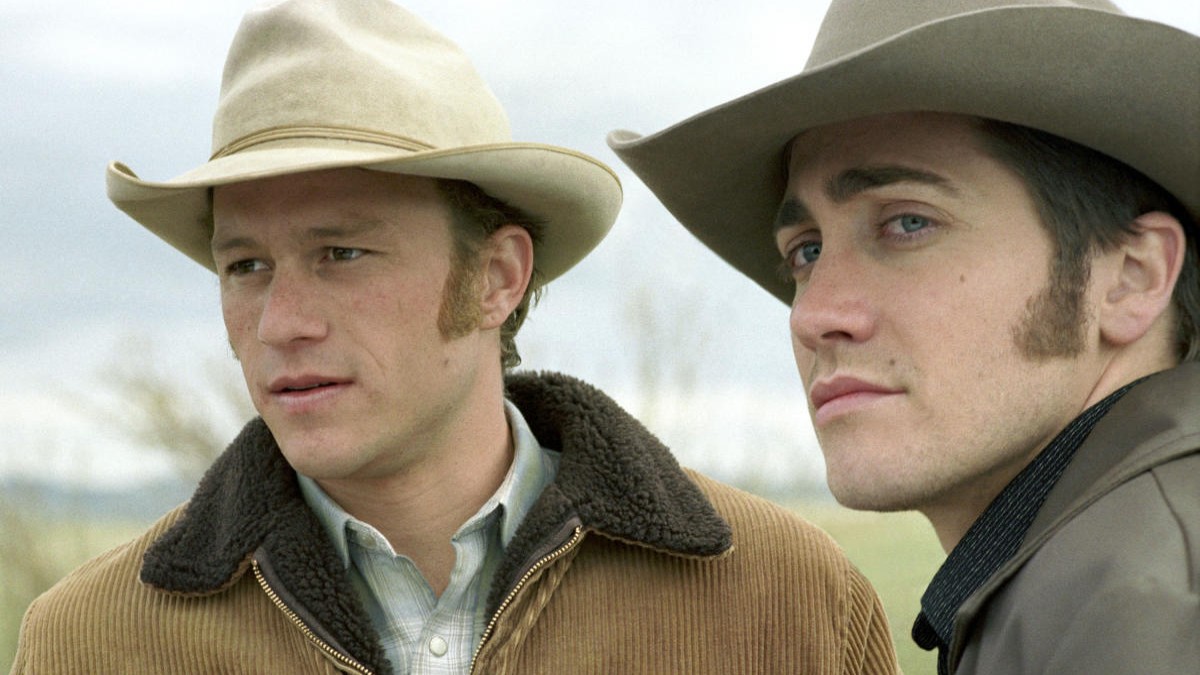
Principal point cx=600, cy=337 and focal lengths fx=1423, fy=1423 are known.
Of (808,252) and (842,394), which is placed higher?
(808,252)

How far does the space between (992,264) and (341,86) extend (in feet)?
5.26

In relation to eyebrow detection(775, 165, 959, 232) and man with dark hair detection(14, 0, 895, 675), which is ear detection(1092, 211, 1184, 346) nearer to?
eyebrow detection(775, 165, 959, 232)

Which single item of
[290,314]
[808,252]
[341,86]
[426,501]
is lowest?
[426,501]

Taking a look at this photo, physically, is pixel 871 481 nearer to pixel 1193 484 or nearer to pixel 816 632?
pixel 1193 484

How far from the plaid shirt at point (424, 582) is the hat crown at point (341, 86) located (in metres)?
0.80

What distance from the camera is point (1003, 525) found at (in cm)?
213

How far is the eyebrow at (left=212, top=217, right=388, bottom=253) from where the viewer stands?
303 cm

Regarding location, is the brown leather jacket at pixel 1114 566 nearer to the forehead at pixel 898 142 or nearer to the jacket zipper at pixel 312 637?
the forehead at pixel 898 142

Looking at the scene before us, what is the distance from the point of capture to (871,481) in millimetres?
2188

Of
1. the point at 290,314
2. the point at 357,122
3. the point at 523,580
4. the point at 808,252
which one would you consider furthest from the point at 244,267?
the point at 808,252

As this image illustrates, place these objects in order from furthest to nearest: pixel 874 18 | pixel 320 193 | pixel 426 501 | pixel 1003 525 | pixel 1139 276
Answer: pixel 426 501 → pixel 320 193 → pixel 874 18 → pixel 1139 276 → pixel 1003 525

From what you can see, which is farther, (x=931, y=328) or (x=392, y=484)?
(x=392, y=484)

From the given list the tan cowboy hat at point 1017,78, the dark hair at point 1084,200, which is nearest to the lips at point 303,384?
the tan cowboy hat at point 1017,78

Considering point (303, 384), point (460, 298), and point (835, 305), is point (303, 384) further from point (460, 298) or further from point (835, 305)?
point (835, 305)
